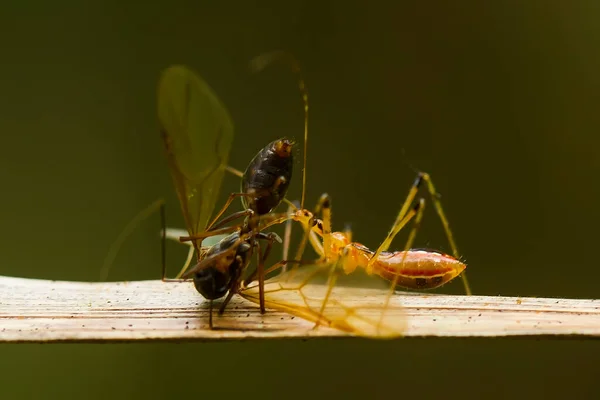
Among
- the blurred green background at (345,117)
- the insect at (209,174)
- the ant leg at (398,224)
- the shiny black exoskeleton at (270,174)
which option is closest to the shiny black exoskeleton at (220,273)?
the insect at (209,174)

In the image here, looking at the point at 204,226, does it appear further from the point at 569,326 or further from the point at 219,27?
the point at 219,27

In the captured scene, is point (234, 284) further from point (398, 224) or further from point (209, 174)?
point (398, 224)

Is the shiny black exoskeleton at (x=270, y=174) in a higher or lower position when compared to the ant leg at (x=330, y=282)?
higher

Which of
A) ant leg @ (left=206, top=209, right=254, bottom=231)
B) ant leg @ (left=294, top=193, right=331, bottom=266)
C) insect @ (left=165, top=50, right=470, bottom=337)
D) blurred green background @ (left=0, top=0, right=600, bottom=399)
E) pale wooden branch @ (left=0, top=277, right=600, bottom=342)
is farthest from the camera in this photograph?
blurred green background @ (left=0, top=0, right=600, bottom=399)

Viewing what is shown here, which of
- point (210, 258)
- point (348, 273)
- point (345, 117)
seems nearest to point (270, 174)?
point (210, 258)

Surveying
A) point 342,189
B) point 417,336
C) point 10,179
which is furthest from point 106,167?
point 417,336

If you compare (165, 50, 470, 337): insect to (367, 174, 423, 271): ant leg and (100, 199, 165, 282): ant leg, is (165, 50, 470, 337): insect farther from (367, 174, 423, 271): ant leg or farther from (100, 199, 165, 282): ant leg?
(100, 199, 165, 282): ant leg

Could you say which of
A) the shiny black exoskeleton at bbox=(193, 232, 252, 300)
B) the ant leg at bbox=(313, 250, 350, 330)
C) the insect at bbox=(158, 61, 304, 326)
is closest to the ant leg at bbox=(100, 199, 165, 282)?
the insect at bbox=(158, 61, 304, 326)

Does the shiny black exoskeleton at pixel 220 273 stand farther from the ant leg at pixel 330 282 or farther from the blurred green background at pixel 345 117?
the blurred green background at pixel 345 117
